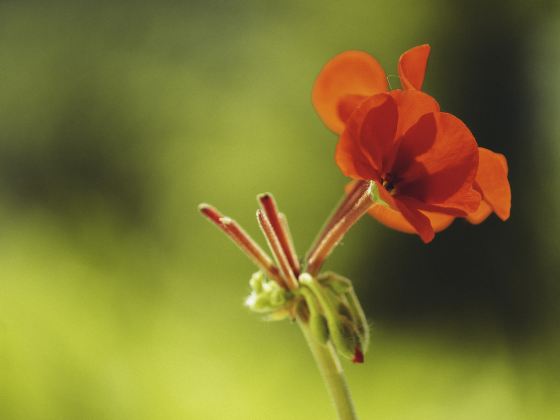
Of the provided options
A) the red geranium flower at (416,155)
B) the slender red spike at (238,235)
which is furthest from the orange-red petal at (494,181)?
the slender red spike at (238,235)

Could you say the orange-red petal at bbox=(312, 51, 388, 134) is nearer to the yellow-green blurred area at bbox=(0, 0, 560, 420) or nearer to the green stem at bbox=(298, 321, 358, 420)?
the green stem at bbox=(298, 321, 358, 420)

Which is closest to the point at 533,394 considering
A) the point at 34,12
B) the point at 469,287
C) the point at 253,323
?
the point at 469,287

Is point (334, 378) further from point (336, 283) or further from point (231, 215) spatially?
point (231, 215)

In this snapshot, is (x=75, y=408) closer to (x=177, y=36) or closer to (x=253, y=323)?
(x=253, y=323)

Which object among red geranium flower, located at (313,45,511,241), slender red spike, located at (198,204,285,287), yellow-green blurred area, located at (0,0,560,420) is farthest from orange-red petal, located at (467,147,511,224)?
yellow-green blurred area, located at (0,0,560,420)

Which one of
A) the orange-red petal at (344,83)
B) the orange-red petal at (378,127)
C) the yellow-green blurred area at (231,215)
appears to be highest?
the orange-red petal at (344,83)

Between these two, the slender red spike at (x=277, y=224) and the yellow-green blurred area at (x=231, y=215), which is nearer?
the slender red spike at (x=277, y=224)

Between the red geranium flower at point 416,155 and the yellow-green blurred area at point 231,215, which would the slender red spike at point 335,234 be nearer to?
the red geranium flower at point 416,155
